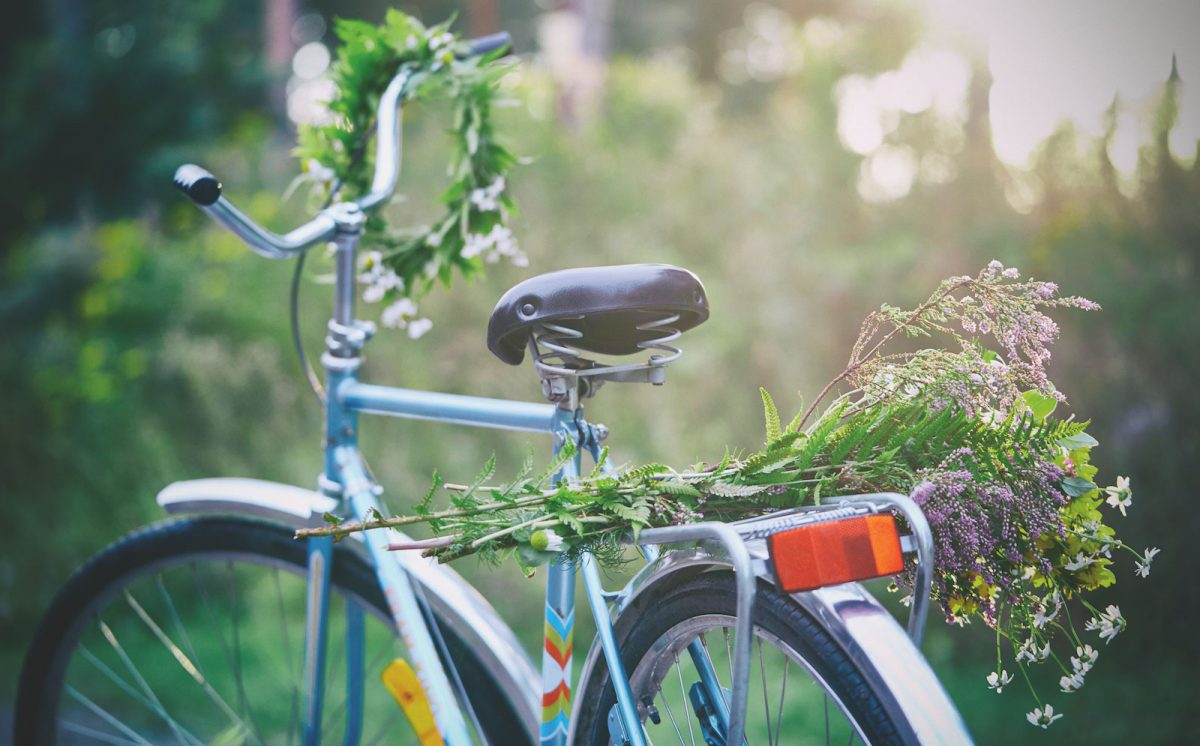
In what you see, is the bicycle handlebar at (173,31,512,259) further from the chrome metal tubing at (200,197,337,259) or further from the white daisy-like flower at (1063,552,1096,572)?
the white daisy-like flower at (1063,552,1096,572)

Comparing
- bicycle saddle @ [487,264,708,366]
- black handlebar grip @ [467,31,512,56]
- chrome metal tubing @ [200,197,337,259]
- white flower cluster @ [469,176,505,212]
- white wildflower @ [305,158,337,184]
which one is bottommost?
bicycle saddle @ [487,264,708,366]

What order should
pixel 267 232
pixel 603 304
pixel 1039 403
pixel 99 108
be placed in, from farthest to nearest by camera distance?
pixel 99 108 → pixel 267 232 → pixel 603 304 → pixel 1039 403

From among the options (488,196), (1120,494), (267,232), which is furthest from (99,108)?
(1120,494)

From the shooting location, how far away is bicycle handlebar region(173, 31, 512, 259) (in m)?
1.42

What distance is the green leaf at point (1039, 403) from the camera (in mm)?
1139

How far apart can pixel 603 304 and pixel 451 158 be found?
0.80 metres

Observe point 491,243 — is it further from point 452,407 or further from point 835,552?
point 835,552

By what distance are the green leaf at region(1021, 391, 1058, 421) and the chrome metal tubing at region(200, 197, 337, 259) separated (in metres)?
1.06

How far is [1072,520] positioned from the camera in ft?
3.56

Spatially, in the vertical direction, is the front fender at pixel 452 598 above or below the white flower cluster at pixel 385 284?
below

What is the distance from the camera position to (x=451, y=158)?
74.9 inches

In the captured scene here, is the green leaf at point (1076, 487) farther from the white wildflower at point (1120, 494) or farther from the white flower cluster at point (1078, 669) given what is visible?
the white flower cluster at point (1078, 669)

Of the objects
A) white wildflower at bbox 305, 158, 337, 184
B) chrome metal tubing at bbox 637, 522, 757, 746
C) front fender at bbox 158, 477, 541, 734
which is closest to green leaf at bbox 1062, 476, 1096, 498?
chrome metal tubing at bbox 637, 522, 757, 746

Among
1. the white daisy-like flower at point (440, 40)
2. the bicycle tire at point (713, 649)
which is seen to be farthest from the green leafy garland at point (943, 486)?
the white daisy-like flower at point (440, 40)
